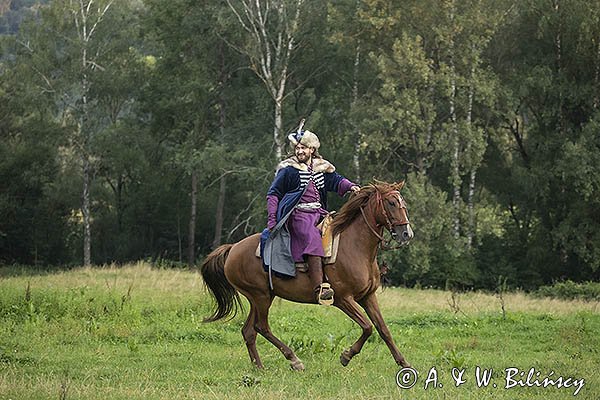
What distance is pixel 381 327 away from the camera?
10.3 m

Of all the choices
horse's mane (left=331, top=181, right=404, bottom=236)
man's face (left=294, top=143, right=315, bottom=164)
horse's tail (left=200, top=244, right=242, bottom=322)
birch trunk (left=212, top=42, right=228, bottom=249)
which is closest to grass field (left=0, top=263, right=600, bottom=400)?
horse's tail (left=200, top=244, right=242, bottom=322)

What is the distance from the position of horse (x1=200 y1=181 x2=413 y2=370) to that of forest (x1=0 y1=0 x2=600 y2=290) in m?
21.1

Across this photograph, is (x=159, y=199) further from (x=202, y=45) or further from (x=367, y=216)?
(x=367, y=216)

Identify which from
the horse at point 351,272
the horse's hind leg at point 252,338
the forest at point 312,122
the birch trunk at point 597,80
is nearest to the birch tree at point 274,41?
the forest at point 312,122

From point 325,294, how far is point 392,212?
1253 millimetres

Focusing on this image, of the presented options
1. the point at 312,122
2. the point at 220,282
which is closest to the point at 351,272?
the point at 220,282

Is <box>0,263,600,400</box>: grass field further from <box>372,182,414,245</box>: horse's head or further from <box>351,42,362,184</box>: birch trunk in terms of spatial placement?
<box>351,42,362,184</box>: birch trunk

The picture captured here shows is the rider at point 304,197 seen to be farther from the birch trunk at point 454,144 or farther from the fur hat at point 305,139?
the birch trunk at point 454,144

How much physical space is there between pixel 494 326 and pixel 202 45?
28.3m

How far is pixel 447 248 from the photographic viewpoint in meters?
33.0

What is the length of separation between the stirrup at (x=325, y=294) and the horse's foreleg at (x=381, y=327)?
49cm

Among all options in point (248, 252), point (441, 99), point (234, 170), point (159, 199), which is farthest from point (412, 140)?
point (248, 252)

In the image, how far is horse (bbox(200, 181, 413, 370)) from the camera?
34.2 ft

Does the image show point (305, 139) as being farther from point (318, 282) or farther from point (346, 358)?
point (346, 358)
